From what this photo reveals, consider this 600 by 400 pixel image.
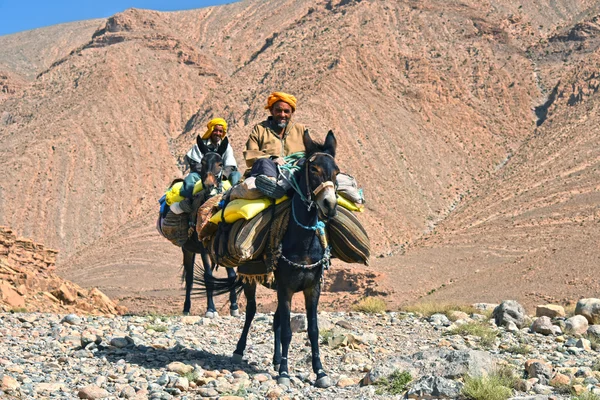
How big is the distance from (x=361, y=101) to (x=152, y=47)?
2775 centimetres

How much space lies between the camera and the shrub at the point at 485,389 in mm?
7352

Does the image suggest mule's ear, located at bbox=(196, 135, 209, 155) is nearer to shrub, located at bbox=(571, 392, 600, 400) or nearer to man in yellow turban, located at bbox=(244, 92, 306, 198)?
man in yellow turban, located at bbox=(244, 92, 306, 198)

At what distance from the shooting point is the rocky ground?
8.00 meters

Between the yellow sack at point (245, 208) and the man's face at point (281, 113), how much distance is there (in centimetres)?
114

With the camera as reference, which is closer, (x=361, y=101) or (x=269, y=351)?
(x=269, y=351)

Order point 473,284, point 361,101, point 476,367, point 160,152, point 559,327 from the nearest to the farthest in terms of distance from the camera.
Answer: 1. point 476,367
2. point 559,327
3. point 473,284
4. point 361,101
5. point 160,152

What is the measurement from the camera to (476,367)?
27.5 ft

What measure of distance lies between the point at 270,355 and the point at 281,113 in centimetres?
312

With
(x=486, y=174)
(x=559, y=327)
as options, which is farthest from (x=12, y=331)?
(x=486, y=174)

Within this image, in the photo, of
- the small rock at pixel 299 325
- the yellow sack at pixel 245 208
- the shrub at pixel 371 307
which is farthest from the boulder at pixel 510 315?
the yellow sack at pixel 245 208

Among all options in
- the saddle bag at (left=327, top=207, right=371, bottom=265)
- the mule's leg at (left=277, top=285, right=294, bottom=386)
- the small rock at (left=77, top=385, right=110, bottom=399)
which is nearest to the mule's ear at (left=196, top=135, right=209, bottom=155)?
the saddle bag at (left=327, top=207, right=371, bottom=265)

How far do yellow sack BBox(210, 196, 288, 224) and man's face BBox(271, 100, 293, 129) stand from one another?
114 cm

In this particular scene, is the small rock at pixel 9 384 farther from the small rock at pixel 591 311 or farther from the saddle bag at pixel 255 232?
the small rock at pixel 591 311

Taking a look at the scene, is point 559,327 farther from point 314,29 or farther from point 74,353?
point 314,29
